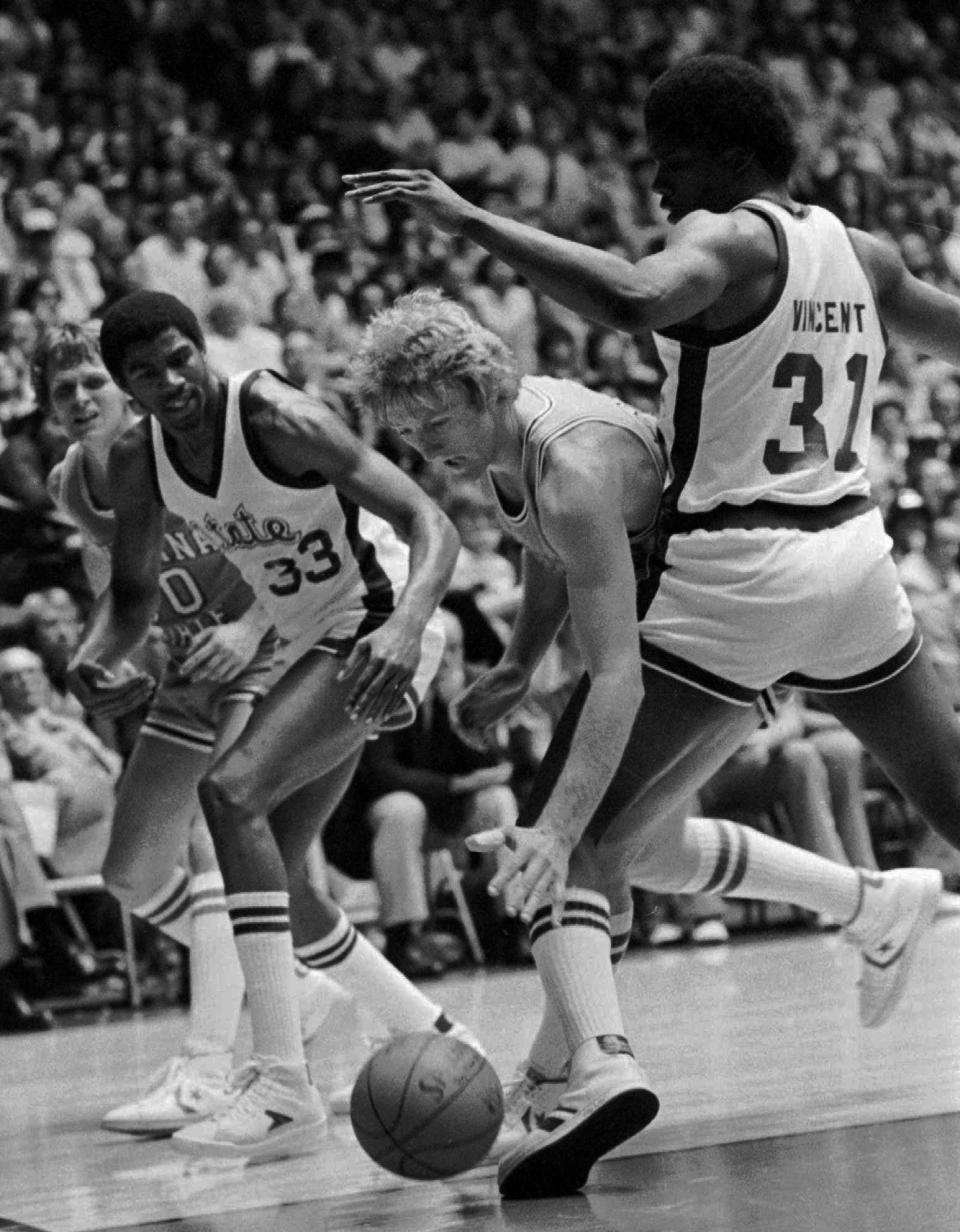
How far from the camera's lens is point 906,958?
16.8 ft

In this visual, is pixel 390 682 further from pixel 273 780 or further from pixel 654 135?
pixel 654 135

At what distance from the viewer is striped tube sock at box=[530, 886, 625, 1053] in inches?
151

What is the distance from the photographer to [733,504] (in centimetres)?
397

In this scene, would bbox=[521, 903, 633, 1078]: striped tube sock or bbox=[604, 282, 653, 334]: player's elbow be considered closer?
bbox=[604, 282, 653, 334]: player's elbow

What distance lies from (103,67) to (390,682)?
11080mm

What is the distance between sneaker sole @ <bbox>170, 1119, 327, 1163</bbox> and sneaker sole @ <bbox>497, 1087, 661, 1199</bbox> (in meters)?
0.83

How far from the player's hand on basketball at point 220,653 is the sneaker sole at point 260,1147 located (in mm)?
1175

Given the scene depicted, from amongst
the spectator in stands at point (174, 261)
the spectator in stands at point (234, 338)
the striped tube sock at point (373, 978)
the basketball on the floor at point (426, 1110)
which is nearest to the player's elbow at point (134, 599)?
the striped tube sock at point (373, 978)

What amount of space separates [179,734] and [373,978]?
0.83 metres

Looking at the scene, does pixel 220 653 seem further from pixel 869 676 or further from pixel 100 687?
pixel 869 676

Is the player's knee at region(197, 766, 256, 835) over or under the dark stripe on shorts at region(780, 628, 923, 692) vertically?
under

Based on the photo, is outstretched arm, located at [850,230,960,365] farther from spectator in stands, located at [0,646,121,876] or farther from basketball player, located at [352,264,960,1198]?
spectator in stands, located at [0,646,121,876]

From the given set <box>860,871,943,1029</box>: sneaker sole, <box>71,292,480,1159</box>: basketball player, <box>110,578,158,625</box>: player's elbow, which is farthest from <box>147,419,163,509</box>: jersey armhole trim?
<box>860,871,943,1029</box>: sneaker sole

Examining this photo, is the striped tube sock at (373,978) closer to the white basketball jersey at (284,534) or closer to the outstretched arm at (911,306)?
the white basketball jersey at (284,534)
